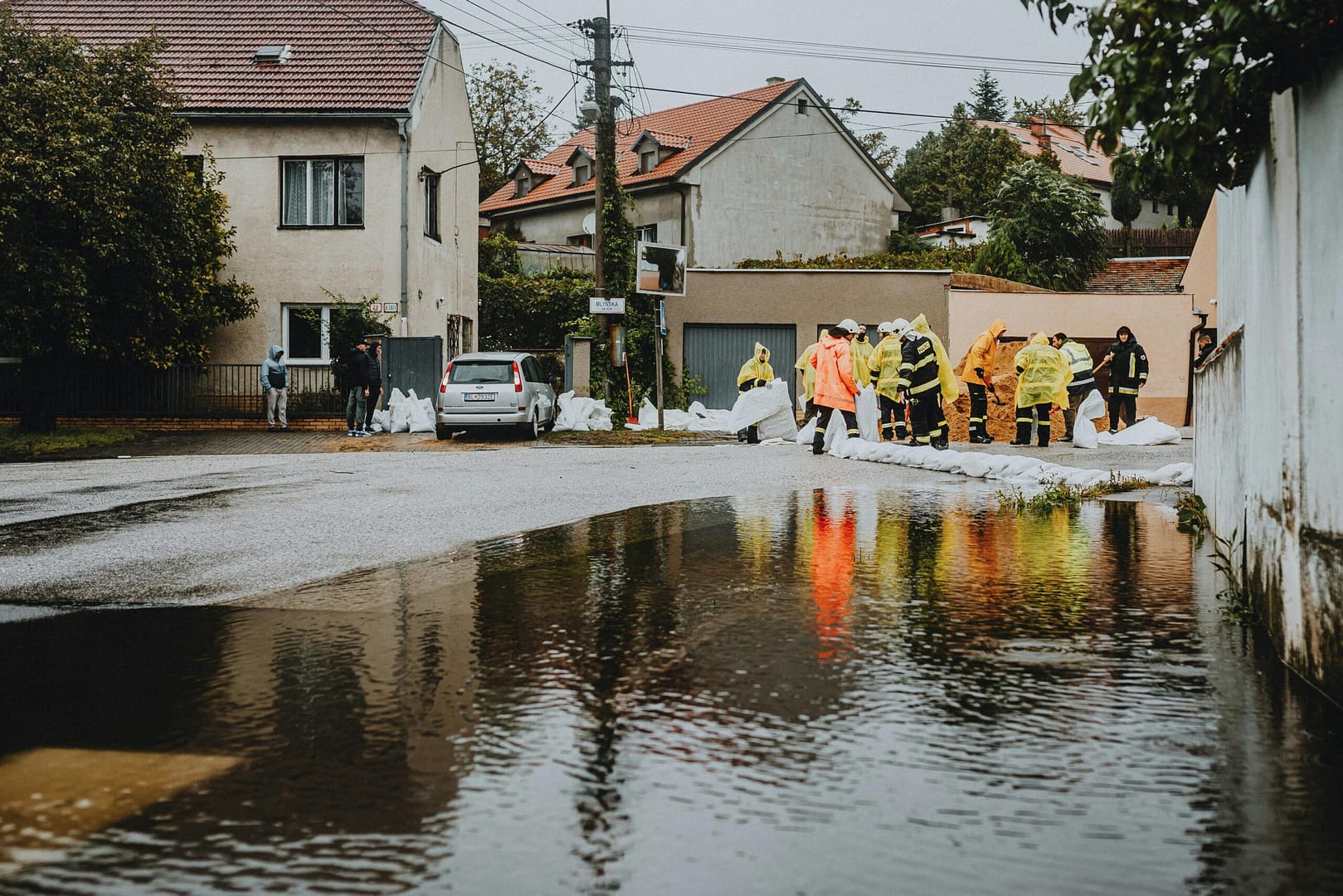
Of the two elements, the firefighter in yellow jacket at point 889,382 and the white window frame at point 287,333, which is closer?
the firefighter in yellow jacket at point 889,382

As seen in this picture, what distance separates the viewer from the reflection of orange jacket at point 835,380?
18672mm

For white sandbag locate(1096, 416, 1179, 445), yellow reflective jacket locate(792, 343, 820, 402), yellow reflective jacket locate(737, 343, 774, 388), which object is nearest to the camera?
yellow reflective jacket locate(792, 343, 820, 402)

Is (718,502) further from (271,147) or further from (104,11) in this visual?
(104,11)

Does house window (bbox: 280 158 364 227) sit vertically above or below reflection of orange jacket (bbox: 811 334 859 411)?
above

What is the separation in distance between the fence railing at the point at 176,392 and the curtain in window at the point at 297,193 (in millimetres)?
3316

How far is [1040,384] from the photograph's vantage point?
20.9 metres

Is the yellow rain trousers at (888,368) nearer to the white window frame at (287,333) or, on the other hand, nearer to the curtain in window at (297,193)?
the white window frame at (287,333)

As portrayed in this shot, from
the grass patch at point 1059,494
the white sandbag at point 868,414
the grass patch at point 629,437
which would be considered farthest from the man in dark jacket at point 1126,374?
the grass patch at point 1059,494

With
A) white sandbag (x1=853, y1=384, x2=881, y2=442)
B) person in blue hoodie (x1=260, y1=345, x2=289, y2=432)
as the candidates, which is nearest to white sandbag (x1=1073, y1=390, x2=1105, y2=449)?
white sandbag (x1=853, y1=384, x2=881, y2=442)

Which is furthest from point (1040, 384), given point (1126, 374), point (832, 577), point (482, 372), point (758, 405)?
point (832, 577)

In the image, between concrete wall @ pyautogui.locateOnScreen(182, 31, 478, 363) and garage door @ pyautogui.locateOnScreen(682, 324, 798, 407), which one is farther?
garage door @ pyautogui.locateOnScreen(682, 324, 798, 407)

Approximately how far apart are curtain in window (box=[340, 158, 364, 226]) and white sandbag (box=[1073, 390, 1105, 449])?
15.0 m

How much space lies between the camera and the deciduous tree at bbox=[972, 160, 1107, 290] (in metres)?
44.2

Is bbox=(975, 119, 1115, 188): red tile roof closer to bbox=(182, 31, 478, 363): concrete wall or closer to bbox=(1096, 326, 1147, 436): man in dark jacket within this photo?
bbox=(182, 31, 478, 363): concrete wall
